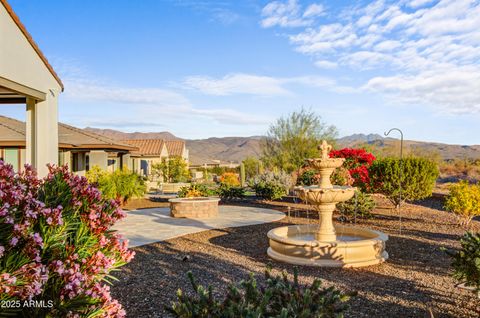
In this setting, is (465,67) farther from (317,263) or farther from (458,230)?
(317,263)

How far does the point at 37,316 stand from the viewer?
9.59 feet

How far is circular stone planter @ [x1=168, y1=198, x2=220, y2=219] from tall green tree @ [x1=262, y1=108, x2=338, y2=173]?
10.8 m

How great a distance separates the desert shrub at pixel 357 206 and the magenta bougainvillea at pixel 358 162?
4.71 feet

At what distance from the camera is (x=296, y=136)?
23906mm

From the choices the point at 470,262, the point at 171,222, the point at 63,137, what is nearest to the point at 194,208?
the point at 171,222

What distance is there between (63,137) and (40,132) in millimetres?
10064

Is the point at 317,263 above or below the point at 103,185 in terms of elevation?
below

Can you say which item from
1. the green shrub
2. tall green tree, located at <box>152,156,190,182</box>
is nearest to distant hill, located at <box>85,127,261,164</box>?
tall green tree, located at <box>152,156,190,182</box>

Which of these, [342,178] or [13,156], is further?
[13,156]

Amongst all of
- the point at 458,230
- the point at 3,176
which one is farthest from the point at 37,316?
the point at 458,230

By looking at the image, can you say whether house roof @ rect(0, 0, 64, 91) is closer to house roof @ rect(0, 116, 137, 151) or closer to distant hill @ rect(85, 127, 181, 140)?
house roof @ rect(0, 116, 137, 151)

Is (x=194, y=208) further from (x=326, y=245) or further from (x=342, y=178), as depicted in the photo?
Result: (x=326, y=245)

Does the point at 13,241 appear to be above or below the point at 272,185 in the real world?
above

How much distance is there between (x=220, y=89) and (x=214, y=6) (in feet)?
36.7
